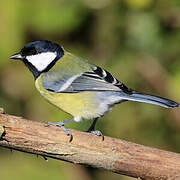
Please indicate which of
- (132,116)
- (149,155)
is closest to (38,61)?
(132,116)

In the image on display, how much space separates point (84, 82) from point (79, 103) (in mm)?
123

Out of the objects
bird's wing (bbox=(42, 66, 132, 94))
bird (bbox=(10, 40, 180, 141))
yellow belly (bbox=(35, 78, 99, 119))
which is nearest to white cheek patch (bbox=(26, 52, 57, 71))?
bird (bbox=(10, 40, 180, 141))

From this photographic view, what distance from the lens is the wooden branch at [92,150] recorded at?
1617mm

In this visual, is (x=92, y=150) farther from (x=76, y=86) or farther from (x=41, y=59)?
(x=41, y=59)

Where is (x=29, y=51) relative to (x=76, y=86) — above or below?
above

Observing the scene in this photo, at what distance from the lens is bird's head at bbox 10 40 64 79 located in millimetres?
2184

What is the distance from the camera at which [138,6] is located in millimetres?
2420

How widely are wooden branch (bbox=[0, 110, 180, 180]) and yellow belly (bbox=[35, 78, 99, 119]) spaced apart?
0.91ft

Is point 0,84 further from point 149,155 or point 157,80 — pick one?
point 149,155

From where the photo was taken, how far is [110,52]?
8.52 feet

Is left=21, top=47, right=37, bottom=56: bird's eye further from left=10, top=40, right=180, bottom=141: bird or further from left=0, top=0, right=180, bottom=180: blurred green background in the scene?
left=0, top=0, right=180, bottom=180: blurred green background

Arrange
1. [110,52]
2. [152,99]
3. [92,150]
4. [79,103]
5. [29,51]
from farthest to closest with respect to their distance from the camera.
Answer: [110,52]
[29,51]
[79,103]
[152,99]
[92,150]

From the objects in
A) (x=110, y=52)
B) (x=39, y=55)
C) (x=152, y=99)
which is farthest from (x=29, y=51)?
(x=152, y=99)

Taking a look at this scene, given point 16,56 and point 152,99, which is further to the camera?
point 16,56
